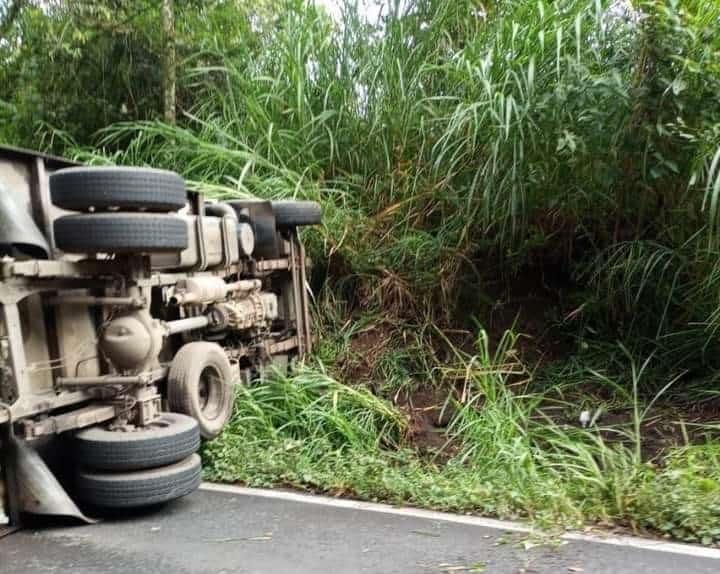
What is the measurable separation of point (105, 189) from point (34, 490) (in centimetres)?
157

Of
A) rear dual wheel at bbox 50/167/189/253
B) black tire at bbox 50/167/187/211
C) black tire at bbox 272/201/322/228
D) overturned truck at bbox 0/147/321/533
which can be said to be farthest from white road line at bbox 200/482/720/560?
black tire at bbox 272/201/322/228

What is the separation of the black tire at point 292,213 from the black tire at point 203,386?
4.96 feet

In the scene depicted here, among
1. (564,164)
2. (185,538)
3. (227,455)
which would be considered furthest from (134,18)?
(185,538)

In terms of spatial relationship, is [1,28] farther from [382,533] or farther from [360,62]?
[382,533]

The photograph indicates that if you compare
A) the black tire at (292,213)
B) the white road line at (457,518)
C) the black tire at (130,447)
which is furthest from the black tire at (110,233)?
the black tire at (292,213)

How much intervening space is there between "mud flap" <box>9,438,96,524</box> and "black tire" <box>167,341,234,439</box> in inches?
37.2

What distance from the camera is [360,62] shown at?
25.7 ft

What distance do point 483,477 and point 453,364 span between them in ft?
6.25

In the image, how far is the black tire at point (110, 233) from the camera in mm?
3648

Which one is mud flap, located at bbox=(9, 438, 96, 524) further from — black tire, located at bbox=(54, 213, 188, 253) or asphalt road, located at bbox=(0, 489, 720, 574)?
black tire, located at bbox=(54, 213, 188, 253)

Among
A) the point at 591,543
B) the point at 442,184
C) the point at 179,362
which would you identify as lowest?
the point at 591,543

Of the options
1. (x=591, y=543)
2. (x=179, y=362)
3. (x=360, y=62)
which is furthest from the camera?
(x=360, y=62)

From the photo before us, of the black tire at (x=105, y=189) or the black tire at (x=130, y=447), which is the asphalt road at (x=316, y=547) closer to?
the black tire at (x=130, y=447)

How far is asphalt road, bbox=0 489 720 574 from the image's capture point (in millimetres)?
3117
